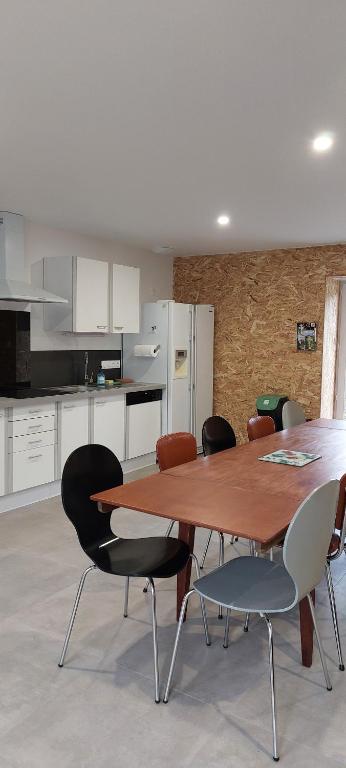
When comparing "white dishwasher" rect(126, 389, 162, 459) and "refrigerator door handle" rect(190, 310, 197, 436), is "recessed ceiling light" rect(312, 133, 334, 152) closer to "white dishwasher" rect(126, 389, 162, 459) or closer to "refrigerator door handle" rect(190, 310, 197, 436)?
"white dishwasher" rect(126, 389, 162, 459)

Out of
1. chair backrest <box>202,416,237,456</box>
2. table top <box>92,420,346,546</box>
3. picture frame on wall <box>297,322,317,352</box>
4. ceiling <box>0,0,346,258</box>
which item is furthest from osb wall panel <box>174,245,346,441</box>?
table top <box>92,420,346,546</box>

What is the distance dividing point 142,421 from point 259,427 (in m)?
2.03

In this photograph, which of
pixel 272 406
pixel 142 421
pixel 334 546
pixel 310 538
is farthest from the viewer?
pixel 272 406

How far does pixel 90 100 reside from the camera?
8.61ft

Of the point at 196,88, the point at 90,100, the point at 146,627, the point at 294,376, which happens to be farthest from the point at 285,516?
the point at 294,376

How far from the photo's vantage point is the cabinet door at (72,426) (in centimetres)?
512

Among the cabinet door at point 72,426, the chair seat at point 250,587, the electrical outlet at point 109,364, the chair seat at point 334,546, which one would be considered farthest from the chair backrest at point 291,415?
the chair seat at point 250,587

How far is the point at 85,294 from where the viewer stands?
18.2ft

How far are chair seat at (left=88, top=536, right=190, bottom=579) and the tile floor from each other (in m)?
0.44

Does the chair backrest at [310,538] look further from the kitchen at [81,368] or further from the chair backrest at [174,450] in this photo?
the kitchen at [81,368]

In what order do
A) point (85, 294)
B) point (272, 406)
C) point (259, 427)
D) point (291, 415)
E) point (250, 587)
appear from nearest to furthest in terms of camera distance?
1. point (250, 587)
2. point (259, 427)
3. point (291, 415)
4. point (85, 294)
5. point (272, 406)

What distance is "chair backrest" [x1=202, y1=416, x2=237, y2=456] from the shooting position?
13.1 feet

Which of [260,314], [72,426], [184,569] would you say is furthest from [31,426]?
[260,314]

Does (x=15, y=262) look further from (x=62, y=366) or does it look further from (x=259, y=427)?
(x=259, y=427)
